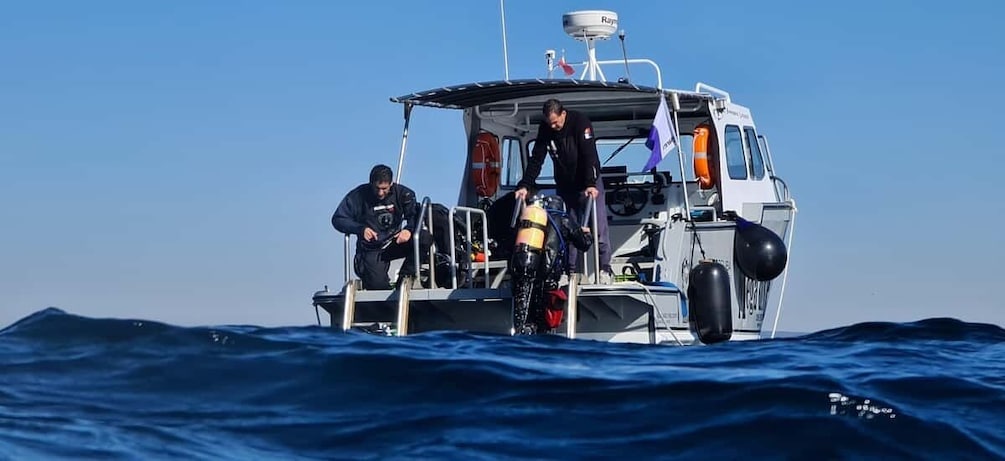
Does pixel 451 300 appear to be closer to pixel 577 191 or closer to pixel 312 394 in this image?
pixel 577 191

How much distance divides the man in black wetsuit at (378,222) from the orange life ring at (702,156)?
299cm

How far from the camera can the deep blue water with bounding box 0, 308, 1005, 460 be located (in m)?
4.79

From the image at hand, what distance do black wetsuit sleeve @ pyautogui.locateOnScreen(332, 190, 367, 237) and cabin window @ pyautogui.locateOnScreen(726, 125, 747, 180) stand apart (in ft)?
12.7

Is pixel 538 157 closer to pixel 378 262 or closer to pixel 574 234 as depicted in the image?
pixel 574 234

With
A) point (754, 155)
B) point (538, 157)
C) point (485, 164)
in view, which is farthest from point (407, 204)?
point (754, 155)

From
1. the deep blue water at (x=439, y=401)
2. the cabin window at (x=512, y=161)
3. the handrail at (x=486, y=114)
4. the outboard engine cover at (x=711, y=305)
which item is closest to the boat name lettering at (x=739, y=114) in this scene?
the handrail at (x=486, y=114)

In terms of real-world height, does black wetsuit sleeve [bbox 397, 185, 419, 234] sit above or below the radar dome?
below

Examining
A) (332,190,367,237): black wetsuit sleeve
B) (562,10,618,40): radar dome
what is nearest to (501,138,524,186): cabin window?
(562,10,618,40): radar dome

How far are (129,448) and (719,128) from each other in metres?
9.42

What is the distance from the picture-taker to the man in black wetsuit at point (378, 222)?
11586mm

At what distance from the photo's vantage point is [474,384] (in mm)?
5852

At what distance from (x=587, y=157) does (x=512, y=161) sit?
346 centimetres

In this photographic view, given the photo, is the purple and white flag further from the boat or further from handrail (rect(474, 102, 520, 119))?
handrail (rect(474, 102, 520, 119))

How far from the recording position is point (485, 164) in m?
14.1
